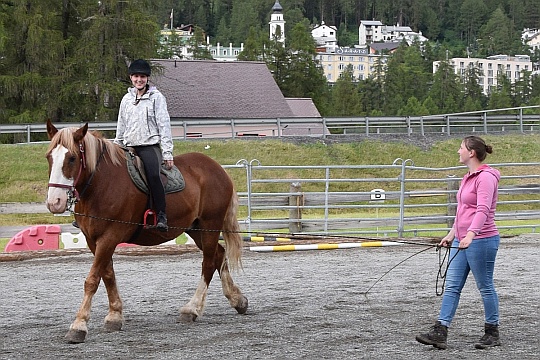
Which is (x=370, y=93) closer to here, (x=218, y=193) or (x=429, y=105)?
(x=429, y=105)

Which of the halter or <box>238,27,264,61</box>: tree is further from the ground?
<box>238,27,264,61</box>: tree

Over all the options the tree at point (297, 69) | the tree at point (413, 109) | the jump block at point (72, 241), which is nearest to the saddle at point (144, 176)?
the jump block at point (72, 241)

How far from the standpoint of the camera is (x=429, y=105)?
93.8 meters

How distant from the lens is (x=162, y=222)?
8156 mm

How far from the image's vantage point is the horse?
7.50 m

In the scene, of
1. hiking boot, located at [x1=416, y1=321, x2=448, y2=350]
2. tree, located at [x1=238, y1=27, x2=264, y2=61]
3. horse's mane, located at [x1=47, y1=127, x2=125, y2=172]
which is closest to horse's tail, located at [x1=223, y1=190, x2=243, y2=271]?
horse's mane, located at [x1=47, y1=127, x2=125, y2=172]

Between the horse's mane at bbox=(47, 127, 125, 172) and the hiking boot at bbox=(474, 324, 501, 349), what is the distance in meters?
3.52

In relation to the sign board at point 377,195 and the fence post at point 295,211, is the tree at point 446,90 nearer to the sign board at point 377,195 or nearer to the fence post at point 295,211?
the sign board at point 377,195

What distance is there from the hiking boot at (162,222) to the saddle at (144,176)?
0.24 metres

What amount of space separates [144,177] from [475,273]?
311 centimetres

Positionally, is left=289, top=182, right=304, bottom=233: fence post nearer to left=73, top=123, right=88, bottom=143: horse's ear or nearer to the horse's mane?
the horse's mane

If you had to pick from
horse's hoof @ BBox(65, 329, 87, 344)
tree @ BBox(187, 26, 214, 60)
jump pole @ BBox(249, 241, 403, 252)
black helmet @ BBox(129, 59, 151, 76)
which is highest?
tree @ BBox(187, 26, 214, 60)

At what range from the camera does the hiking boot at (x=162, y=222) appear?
8.14 m

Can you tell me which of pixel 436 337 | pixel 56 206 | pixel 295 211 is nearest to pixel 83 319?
pixel 56 206
